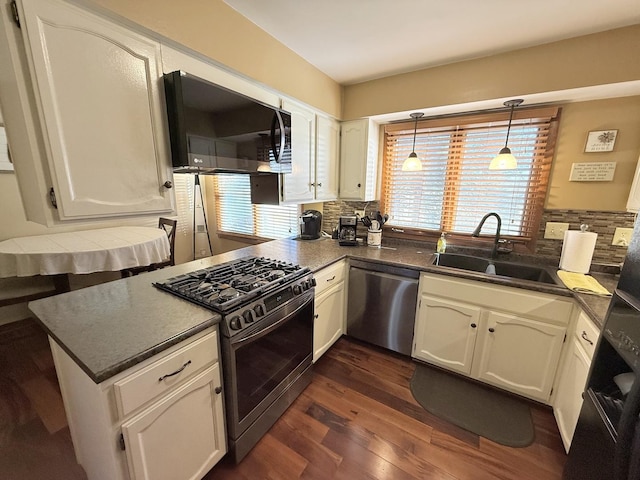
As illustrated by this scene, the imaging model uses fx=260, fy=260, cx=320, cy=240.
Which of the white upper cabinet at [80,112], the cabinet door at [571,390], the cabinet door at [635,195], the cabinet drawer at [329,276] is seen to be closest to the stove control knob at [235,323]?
the white upper cabinet at [80,112]

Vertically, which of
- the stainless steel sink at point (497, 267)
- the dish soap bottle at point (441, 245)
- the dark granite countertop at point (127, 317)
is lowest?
the stainless steel sink at point (497, 267)

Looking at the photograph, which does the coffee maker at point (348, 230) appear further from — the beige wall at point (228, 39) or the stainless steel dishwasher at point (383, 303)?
the beige wall at point (228, 39)

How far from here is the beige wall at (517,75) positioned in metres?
1.51

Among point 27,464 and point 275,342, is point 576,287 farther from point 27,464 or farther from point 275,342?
point 27,464

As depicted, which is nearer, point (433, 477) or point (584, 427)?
point (584, 427)

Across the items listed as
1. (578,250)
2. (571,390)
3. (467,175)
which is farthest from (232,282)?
(578,250)

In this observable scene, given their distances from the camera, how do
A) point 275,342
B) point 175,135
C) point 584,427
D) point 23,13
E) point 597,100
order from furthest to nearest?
1. point 597,100
2. point 275,342
3. point 175,135
4. point 584,427
5. point 23,13

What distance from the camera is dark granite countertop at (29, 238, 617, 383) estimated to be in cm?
87

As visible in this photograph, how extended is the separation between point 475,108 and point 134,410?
2748mm

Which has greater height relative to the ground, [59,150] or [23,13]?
[23,13]

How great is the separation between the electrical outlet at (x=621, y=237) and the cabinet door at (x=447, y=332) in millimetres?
1060

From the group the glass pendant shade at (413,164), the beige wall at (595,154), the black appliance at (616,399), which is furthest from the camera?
the glass pendant shade at (413,164)

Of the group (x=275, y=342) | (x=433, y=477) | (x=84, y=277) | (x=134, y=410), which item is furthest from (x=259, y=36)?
(x=84, y=277)

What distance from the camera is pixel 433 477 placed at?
4.39 feet
